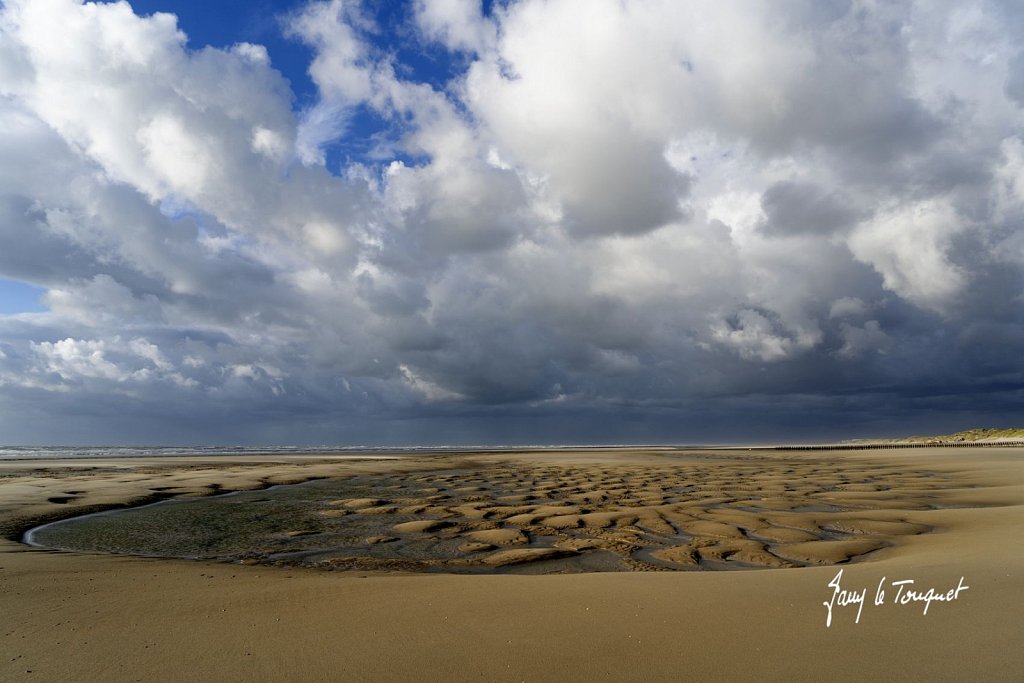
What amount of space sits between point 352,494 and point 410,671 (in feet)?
58.5

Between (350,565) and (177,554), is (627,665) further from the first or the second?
(177,554)

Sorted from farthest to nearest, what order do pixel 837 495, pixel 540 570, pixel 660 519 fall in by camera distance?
pixel 837 495
pixel 660 519
pixel 540 570

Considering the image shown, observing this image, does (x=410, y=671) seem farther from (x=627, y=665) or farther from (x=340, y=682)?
(x=627, y=665)

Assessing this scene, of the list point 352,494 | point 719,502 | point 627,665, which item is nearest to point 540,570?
point 627,665

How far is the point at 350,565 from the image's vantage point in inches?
368

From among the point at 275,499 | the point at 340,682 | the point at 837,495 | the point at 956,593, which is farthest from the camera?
the point at 275,499

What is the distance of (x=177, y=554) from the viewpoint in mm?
10281

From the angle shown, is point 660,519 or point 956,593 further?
point 660,519
